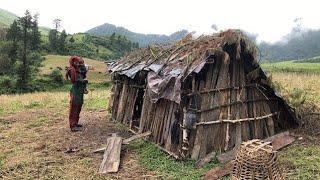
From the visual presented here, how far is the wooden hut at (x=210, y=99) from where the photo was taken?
949 cm

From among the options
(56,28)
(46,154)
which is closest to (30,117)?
(46,154)

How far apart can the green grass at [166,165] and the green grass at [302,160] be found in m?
1.71

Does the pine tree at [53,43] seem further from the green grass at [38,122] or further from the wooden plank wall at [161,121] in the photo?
the wooden plank wall at [161,121]

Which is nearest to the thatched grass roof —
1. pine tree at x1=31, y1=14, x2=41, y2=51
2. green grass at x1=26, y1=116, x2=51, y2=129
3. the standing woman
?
the standing woman

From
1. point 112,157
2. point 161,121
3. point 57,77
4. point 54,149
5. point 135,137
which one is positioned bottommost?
point 57,77

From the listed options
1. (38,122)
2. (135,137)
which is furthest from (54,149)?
(38,122)

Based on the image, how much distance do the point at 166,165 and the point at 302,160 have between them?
308 centimetres

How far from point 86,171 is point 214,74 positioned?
381cm

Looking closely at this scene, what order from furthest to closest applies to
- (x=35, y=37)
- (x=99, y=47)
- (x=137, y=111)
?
(x=99, y=47) < (x=35, y=37) < (x=137, y=111)

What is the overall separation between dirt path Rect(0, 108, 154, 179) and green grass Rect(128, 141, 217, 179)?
0.79 feet

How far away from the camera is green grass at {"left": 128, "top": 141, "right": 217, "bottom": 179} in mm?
8714

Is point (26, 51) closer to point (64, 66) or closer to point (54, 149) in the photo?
point (64, 66)

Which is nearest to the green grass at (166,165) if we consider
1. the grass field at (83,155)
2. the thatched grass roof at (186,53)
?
the grass field at (83,155)

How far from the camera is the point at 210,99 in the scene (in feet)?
32.3
